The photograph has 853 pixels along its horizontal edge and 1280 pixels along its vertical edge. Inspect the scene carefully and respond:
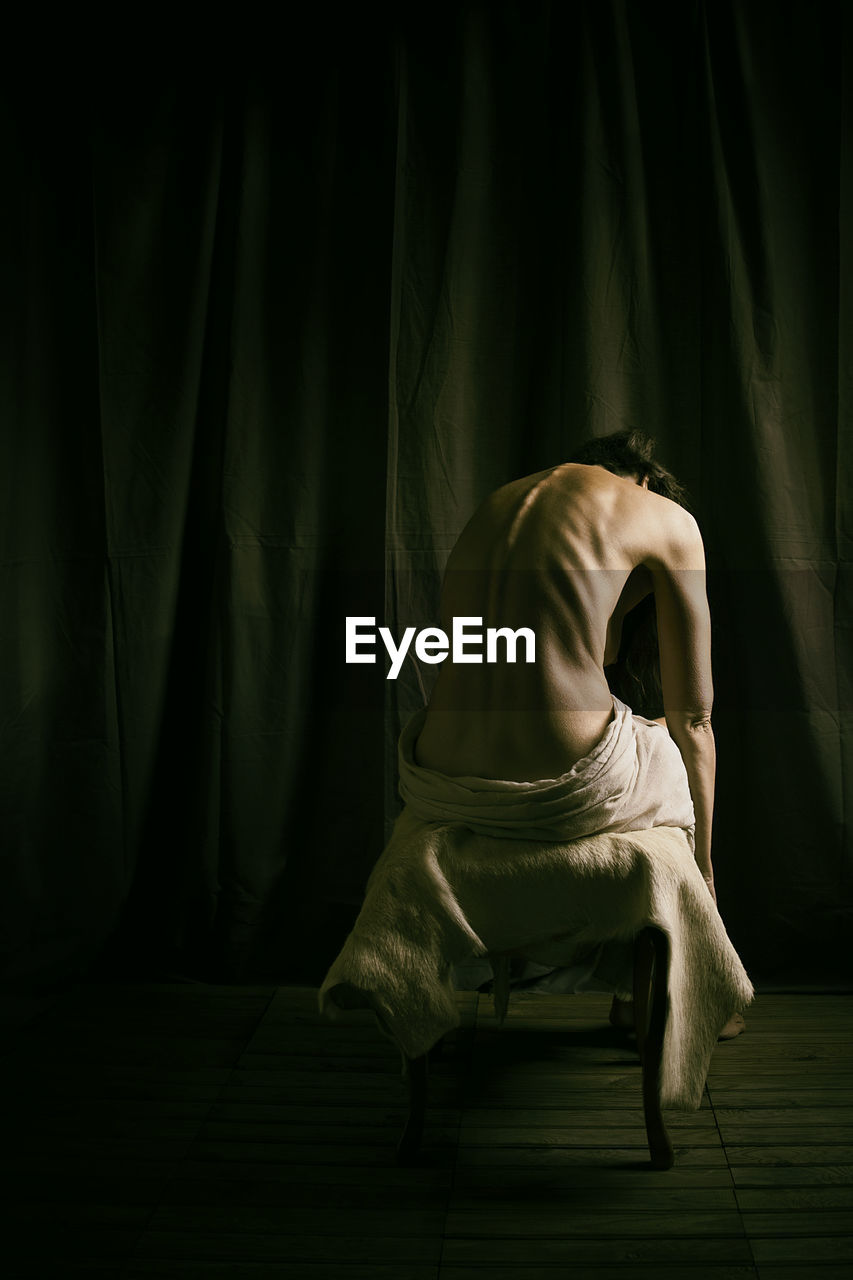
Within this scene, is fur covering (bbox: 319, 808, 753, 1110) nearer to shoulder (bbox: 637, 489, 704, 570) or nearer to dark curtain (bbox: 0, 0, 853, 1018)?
shoulder (bbox: 637, 489, 704, 570)

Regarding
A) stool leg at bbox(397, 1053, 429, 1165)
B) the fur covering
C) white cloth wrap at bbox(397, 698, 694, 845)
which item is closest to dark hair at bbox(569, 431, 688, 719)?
white cloth wrap at bbox(397, 698, 694, 845)

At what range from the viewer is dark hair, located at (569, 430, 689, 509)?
192 centimetres

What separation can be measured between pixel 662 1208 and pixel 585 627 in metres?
0.83

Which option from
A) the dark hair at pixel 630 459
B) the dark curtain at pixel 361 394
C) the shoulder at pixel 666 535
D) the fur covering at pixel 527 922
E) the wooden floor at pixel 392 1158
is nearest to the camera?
the wooden floor at pixel 392 1158

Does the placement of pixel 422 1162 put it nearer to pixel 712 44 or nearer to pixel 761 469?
pixel 761 469

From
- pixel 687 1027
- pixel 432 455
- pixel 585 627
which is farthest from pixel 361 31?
pixel 687 1027

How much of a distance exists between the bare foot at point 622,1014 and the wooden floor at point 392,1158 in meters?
0.03

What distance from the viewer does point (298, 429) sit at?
92.0 inches

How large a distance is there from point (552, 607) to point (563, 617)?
0.08 feet

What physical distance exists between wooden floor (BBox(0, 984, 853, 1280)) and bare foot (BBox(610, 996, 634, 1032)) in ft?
0.10

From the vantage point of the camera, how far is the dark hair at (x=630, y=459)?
192cm

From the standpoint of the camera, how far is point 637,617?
202 cm

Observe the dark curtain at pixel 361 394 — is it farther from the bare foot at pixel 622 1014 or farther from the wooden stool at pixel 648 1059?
the wooden stool at pixel 648 1059

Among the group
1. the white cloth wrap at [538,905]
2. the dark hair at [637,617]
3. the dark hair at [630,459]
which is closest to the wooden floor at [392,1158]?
the white cloth wrap at [538,905]
